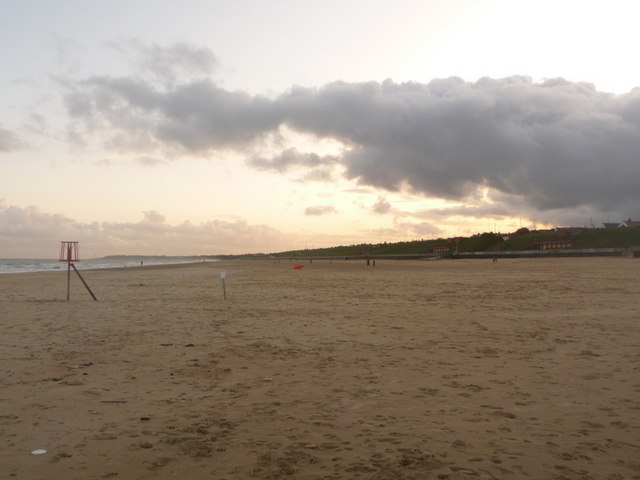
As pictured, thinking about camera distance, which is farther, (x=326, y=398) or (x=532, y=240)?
(x=532, y=240)

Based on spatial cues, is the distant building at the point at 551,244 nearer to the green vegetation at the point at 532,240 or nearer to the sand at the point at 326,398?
the green vegetation at the point at 532,240

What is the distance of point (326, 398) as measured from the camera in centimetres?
711

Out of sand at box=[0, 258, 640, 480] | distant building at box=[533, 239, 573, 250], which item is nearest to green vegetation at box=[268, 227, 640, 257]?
distant building at box=[533, 239, 573, 250]

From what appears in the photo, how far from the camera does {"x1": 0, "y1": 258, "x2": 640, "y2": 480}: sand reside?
487 centimetres

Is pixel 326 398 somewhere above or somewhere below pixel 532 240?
below

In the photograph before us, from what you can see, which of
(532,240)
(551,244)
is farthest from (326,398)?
(532,240)

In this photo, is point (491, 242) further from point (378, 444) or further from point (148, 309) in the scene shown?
point (378, 444)

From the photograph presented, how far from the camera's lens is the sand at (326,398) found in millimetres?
4871

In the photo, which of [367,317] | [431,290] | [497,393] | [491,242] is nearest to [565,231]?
[491,242]

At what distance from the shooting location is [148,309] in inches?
744

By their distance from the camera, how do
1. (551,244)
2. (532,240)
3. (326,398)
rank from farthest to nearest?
(532,240), (551,244), (326,398)

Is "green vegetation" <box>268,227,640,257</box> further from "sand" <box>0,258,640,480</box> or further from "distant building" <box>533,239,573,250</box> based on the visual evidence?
"sand" <box>0,258,640,480</box>

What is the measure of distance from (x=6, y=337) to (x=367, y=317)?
34.4 feet

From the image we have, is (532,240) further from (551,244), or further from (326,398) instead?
(326,398)
